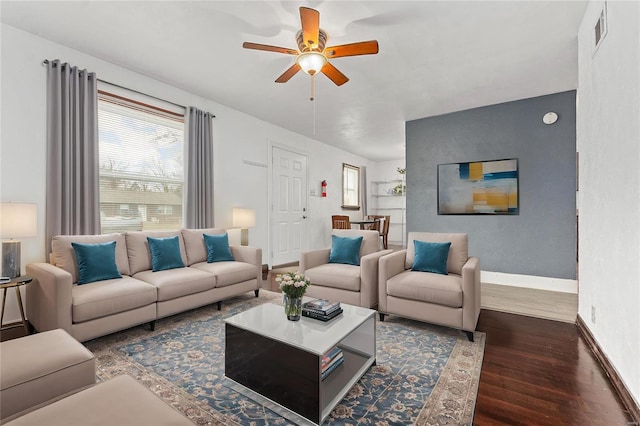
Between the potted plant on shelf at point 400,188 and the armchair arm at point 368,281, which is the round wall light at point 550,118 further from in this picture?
the potted plant on shelf at point 400,188

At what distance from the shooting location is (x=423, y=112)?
16.4 ft

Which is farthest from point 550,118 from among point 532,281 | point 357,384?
point 357,384

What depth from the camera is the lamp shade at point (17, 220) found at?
237 cm

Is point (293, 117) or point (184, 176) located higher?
point (293, 117)

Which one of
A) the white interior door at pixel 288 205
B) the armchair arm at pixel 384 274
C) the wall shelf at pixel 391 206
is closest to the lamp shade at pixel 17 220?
the armchair arm at pixel 384 274

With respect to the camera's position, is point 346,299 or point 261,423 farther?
point 346,299

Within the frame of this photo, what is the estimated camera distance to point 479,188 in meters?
4.76

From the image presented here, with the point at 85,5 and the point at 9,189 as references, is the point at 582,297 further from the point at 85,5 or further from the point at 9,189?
the point at 9,189

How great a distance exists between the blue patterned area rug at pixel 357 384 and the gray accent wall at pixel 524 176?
7.89 ft

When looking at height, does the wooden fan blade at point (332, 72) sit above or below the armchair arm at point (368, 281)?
above

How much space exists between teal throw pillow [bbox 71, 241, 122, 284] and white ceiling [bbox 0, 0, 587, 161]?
202 centimetres

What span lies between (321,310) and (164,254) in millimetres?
2057

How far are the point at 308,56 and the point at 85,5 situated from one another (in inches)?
74.1

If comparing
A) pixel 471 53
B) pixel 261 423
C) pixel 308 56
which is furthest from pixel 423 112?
pixel 261 423
